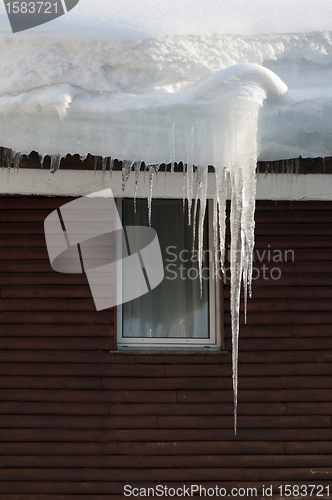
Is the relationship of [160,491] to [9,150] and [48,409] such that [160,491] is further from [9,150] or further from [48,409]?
[9,150]

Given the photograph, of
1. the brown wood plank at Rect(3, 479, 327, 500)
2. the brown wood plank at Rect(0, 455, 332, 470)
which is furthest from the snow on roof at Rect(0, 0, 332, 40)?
the brown wood plank at Rect(3, 479, 327, 500)

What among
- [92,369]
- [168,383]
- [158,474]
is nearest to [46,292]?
[92,369]

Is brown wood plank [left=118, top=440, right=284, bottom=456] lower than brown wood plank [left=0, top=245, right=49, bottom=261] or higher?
lower

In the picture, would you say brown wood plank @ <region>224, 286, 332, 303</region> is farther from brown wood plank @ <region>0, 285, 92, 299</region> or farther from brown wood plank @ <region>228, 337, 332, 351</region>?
brown wood plank @ <region>0, 285, 92, 299</region>

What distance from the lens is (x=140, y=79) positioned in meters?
2.18

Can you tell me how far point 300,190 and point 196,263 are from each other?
1026 millimetres

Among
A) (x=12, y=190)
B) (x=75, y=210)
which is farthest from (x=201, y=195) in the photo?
(x=12, y=190)

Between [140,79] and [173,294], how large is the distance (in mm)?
1949

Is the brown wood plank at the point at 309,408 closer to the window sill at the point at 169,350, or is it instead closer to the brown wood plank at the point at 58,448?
the window sill at the point at 169,350

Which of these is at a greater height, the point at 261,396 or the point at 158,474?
the point at 261,396

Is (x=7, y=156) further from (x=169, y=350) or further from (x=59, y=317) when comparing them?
(x=169, y=350)

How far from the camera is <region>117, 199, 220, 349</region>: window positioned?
3.63 meters

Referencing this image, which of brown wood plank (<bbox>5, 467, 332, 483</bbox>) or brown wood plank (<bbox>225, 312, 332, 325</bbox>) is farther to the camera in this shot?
brown wood plank (<bbox>225, 312, 332, 325</bbox>)

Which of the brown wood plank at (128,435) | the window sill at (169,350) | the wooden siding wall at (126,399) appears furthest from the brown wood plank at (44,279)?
the brown wood plank at (128,435)
